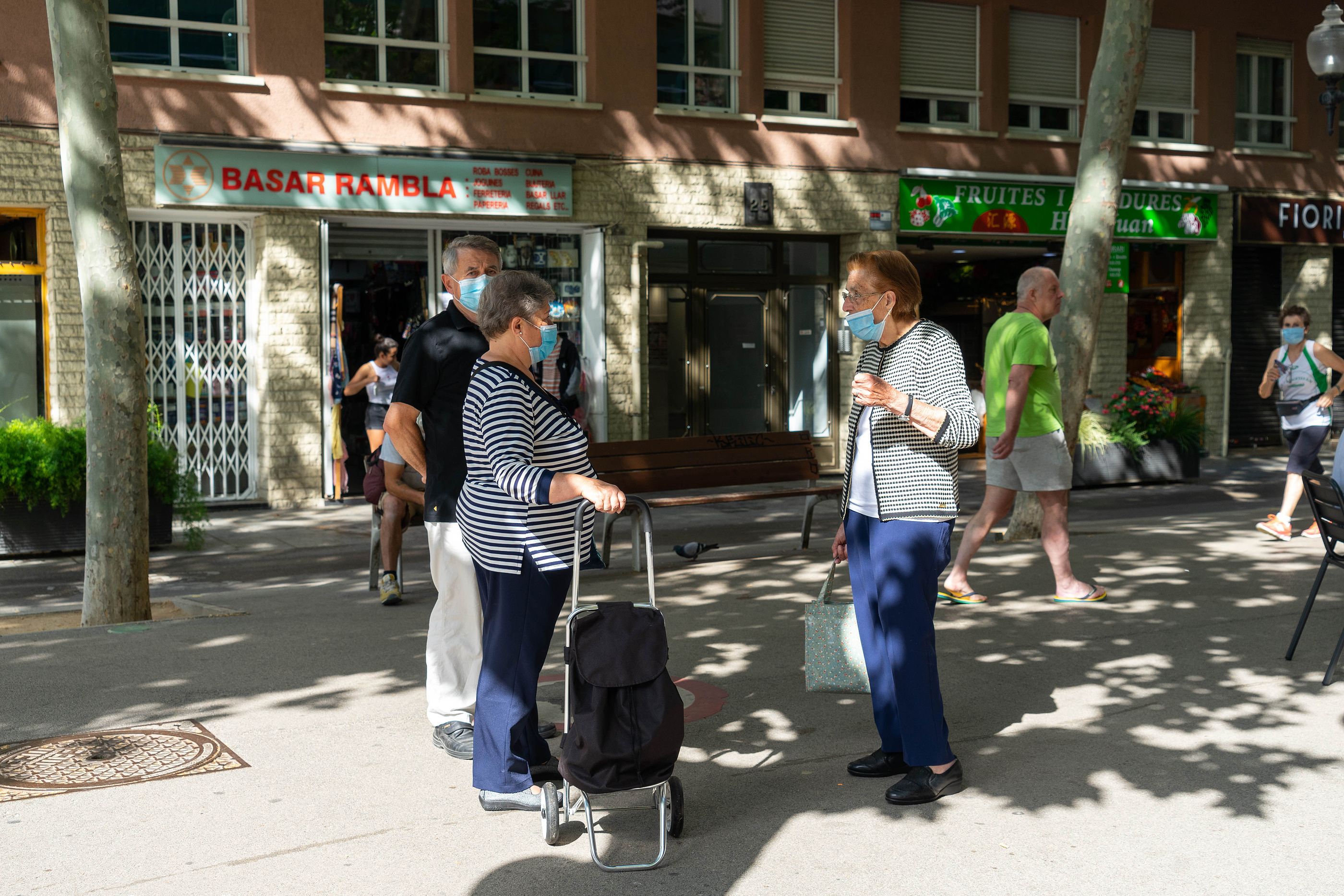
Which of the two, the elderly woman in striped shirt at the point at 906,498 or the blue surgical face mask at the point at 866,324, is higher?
the blue surgical face mask at the point at 866,324

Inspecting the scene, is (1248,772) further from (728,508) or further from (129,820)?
(728,508)

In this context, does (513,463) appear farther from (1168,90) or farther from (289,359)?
(1168,90)

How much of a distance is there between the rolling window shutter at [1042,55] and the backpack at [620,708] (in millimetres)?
15933

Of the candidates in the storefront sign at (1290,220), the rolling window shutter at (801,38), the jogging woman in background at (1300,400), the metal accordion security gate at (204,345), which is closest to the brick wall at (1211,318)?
the storefront sign at (1290,220)

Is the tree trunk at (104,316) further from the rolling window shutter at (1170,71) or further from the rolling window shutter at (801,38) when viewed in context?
the rolling window shutter at (1170,71)

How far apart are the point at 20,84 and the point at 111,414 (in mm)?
7012

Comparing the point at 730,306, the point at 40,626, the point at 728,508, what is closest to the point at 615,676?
the point at 40,626

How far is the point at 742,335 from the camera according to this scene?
56.2ft

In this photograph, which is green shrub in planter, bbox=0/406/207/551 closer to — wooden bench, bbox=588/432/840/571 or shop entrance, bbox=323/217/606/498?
shop entrance, bbox=323/217/606/498

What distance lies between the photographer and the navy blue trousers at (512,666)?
4348mm

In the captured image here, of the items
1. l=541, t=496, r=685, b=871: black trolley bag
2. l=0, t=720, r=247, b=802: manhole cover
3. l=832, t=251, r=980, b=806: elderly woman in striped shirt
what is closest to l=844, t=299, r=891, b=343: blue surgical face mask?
l=832, t=251, r=980, b=806: elderly woman in striped shirt

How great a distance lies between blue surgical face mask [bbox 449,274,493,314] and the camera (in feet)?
17.1

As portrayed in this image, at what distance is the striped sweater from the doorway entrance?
39.6ft

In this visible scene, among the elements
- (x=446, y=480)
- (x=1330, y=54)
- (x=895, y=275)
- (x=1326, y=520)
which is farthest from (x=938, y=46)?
(x=446, y=480)
